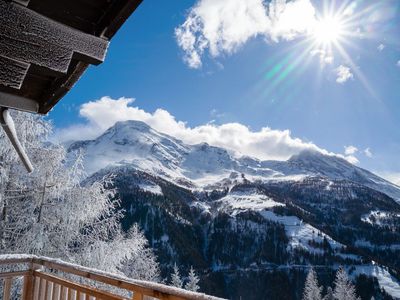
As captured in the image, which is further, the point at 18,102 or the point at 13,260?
the point at 13,260

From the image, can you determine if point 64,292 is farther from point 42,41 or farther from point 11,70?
point 42,41

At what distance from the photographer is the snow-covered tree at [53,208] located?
734 cm

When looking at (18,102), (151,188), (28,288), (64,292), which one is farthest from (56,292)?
(151,188)

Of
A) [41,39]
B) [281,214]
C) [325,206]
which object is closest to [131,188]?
[281,214]

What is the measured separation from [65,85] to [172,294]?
47.7 inches

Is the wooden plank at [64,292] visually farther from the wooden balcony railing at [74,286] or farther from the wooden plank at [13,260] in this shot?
the wooden plank at [13,260]

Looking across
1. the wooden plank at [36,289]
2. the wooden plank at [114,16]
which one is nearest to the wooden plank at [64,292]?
the wooden plank at [36,289]

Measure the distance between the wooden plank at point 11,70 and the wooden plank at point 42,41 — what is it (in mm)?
37

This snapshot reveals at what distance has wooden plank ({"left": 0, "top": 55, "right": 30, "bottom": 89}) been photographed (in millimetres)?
1305

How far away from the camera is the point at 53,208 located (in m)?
7.86

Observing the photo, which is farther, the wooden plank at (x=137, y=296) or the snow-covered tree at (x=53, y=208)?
the snow-covered tree at (x=53, y=208)

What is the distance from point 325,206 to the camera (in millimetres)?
187125

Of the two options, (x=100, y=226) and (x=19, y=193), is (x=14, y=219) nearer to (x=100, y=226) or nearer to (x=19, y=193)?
(x=19, y=193)

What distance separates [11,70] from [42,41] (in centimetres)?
17
